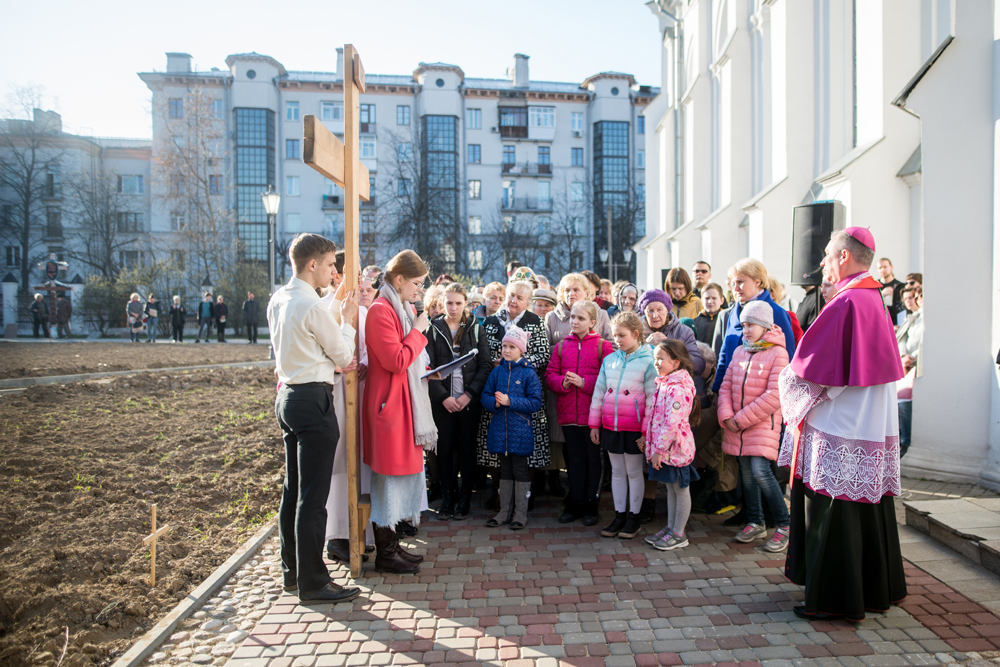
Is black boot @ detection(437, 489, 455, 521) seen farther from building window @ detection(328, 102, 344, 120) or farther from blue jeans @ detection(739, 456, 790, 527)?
building window @ detection(328, 102, 344, 120)

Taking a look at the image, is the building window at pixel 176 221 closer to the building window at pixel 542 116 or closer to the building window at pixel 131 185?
the building window at pixel 131 185

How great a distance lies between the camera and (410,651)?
337cm

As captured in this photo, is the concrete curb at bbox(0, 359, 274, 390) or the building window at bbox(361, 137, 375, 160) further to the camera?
the building window at bbox(361, 137, 375, 160)

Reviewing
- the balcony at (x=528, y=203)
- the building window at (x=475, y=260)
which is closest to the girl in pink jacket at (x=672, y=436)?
the building window at (x=475, y=260)

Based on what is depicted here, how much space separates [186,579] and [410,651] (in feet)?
5.80

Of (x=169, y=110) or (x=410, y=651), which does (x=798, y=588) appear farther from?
(x=169, y=110)

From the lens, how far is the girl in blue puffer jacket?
17.8 feet

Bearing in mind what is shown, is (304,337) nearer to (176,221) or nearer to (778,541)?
(778,541)

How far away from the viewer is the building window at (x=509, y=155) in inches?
2028

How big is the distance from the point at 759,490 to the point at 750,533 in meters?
0.33

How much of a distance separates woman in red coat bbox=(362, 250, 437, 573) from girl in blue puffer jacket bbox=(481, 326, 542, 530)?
1.06 m

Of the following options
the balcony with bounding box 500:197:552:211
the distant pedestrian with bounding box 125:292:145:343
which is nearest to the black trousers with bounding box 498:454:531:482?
the distant pedestrian with bounding box 125:292:145:343

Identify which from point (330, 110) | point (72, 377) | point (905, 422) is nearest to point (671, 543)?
point (905, 422)

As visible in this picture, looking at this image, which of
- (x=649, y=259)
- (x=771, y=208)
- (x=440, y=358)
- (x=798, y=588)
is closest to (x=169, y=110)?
(x=649, y=259)
